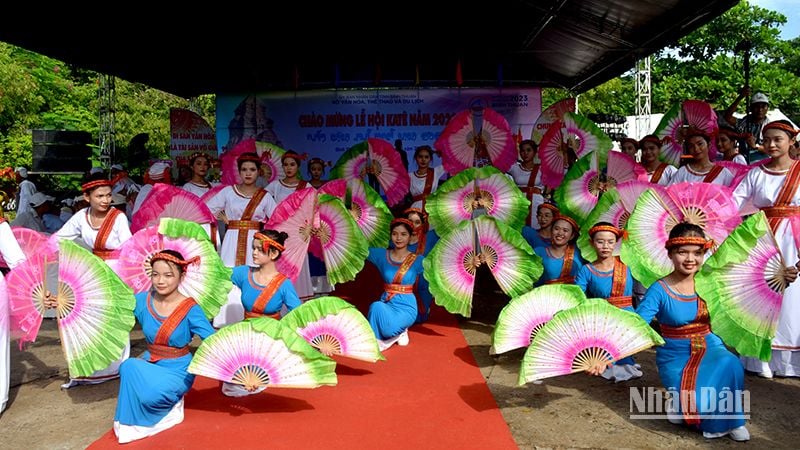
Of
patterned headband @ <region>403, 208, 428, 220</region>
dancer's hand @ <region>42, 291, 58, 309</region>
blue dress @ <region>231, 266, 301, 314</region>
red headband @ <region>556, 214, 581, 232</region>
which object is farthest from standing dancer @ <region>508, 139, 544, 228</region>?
dancer's hand @ <region>42, 291, 58, 309</region>

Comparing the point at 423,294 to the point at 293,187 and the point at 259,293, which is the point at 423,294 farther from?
the point at 259,293

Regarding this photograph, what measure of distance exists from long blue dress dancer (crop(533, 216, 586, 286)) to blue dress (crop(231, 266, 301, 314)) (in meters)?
1.98

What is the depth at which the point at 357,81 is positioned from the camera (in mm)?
11914

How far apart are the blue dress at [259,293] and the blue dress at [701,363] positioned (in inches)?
79.7

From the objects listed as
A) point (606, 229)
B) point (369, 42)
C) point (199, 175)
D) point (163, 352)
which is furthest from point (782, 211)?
point (369, 42)

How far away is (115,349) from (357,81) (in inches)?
374

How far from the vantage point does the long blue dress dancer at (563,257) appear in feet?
15.2

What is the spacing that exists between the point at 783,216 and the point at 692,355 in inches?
57.0

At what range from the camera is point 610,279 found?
159 inches

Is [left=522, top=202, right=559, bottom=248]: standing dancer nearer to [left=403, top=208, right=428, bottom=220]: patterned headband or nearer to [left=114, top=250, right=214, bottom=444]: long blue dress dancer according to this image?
[left=403, top=208, right=428, bottom=220]: patterned headband

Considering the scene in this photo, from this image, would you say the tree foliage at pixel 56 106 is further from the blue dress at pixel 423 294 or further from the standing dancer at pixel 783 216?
the standing dancer at pixel 783 216

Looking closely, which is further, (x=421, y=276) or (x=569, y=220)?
(x=421, y=276)

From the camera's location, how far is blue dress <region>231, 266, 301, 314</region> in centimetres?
379

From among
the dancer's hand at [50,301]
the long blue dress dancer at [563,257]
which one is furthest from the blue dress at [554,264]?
the dancer's hand at [50,301]
